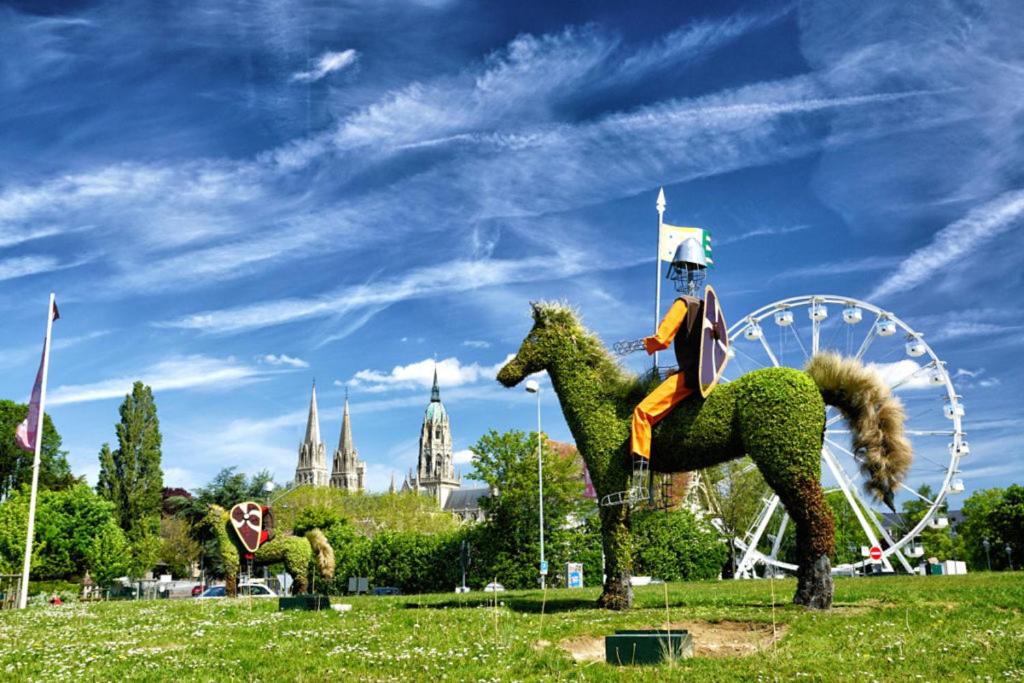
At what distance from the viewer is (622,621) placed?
14.0 meters

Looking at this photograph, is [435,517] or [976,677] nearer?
[976,677]

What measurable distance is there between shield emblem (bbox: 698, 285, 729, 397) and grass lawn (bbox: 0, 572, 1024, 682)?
13.9 ft

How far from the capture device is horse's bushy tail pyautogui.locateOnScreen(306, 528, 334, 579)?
25938 mm

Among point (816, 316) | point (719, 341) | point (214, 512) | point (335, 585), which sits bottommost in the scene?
point (335, 585)

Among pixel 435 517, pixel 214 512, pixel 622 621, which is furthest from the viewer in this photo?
pixel 435 517

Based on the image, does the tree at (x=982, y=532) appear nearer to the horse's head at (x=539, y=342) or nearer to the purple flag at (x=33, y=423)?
the horse's head at (x=539, y=342)

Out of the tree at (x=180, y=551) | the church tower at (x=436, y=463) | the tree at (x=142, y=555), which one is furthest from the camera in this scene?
the church tower at (x=436, y=463)

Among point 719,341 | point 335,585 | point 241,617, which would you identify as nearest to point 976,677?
point 719,341

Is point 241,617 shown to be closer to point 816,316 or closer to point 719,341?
point 719,341

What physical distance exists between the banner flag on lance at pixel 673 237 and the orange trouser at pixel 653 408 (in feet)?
14.3

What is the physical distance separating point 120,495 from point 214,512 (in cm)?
3537

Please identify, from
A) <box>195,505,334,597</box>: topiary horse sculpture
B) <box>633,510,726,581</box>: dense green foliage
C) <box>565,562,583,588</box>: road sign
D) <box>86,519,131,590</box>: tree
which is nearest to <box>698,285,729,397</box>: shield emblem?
<box>195,505,334,597</box>: topiary horse sculpture

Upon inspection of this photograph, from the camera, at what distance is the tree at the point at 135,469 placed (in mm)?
60000

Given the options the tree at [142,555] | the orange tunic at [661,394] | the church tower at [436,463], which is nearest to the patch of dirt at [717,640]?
the orange tunic at [661,394]
